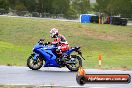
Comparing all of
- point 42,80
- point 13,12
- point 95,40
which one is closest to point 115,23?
point 95,40

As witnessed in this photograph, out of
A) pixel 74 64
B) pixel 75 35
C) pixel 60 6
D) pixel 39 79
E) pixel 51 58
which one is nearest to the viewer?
pixel 39 79

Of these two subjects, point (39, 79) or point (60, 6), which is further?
point (60, 6)

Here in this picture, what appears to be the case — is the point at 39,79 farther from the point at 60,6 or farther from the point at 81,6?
the point at 81,6

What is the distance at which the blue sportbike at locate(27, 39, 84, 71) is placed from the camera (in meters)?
19.8

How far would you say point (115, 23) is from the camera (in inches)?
2608

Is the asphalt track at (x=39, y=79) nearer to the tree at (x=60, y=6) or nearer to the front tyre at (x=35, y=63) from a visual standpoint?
the front tyre at (x=35, y=63)

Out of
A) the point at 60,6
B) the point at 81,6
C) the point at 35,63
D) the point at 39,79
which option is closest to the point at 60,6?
the point at 60,6

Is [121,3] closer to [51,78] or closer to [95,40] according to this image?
[95,40]

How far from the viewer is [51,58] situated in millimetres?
19953

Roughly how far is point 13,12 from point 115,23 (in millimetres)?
23634

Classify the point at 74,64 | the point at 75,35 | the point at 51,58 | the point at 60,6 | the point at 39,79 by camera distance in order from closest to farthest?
the point at 39,79
the point at 74,64
the point at 51,58
the point at 75,35
the point at 60,6

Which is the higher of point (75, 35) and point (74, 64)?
point (74, 64)

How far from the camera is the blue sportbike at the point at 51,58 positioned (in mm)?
19781

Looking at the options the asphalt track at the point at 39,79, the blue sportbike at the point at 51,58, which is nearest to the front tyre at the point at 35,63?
the blue sportbike at the point at 51,58
